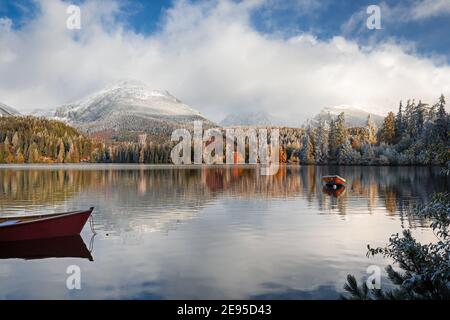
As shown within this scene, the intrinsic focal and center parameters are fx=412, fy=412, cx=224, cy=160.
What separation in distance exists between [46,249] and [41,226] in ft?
7.85

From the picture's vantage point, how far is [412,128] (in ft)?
471

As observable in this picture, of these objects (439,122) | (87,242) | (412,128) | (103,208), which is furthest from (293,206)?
(412,128)

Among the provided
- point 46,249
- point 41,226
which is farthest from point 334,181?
point 46,249

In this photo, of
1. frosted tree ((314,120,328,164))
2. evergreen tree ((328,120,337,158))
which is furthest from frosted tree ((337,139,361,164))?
frosted tree ((314,120,328,164))

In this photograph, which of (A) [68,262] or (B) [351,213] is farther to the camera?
(B) [351,213]

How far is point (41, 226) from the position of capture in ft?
84.9

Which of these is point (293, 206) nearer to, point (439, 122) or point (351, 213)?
point (351, 213)

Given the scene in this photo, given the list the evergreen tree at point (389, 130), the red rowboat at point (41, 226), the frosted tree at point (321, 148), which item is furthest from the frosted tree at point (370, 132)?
the red rowboat at point (41, 226)

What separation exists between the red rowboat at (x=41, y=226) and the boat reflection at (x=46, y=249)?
363 millimetres

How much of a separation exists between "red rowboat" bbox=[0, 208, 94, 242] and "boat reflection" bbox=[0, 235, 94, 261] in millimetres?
363

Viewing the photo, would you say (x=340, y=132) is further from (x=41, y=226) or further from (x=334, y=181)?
(x=41, y=226)
